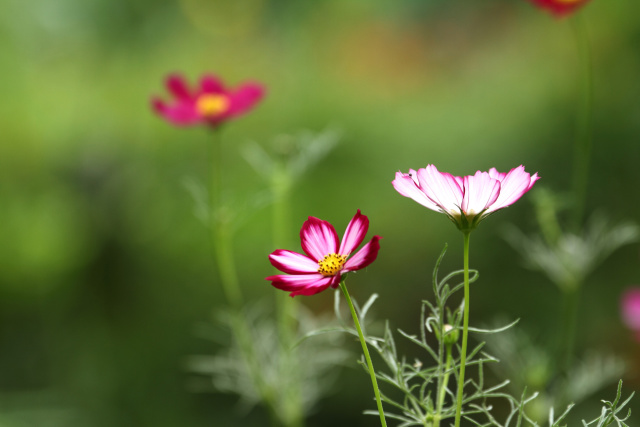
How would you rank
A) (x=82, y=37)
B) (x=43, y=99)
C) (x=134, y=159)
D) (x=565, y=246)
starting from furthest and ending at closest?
(x=82, y=37) < (x=43, y=99) < (x=134, y=159) < (x=565, y=246)

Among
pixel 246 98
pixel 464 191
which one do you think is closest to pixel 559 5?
pixel 246 98

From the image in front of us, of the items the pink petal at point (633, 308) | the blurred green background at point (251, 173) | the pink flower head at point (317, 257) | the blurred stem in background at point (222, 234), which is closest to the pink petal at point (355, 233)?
the pink flower head at point (317, 257)

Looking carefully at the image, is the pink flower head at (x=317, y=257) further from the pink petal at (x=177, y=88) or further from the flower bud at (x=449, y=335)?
the pink petal at (x=177, y=88)

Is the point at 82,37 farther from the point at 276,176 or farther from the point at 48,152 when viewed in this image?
the point at 276,176

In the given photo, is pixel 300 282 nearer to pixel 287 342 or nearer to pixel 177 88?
pixel 287 342

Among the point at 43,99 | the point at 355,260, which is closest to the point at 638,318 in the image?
the point at 355,260
